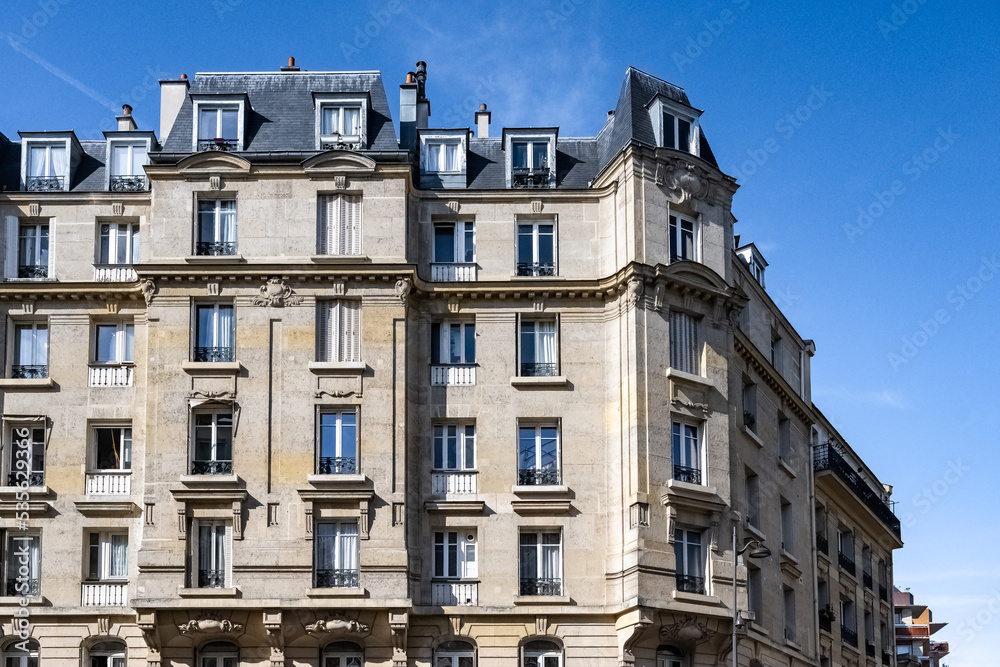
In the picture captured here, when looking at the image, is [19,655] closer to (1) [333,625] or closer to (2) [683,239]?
(1) [333,625]

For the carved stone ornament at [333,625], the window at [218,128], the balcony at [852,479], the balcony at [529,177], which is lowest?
the carved stone ornament at [333,625]

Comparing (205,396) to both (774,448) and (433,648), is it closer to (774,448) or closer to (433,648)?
(433,648)

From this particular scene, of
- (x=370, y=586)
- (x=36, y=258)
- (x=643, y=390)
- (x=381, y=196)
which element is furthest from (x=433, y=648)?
(x=36, y=258)

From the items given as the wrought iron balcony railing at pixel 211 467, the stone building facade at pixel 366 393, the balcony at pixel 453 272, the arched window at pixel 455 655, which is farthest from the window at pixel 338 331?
the arched window at pixel 455 655

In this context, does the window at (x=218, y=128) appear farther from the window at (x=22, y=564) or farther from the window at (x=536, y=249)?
the window at (x=22, y=564)

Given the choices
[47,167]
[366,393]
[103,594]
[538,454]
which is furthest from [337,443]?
[47,167]

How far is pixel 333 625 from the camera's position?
3953cm

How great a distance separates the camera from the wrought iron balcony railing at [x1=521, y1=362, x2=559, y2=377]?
141 ft

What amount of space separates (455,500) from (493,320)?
17.0 feet

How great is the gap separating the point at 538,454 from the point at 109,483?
463 inches

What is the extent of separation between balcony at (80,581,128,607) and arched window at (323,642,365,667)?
577 centimetres

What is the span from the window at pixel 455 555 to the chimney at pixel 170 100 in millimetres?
14814

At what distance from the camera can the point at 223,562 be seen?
1591 inches

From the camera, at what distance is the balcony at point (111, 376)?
4284 cm
